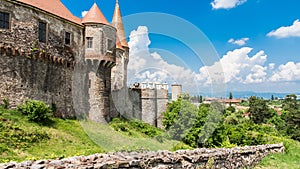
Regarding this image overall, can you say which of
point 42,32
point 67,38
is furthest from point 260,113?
point 42,32

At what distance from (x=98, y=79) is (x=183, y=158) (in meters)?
18.0

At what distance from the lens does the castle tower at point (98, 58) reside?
77.4 ft

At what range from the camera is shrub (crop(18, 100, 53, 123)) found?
17625mm

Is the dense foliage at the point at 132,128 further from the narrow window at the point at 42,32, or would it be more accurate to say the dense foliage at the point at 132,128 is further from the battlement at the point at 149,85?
the narrow window at the point at 42,32

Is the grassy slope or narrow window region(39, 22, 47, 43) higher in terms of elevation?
narrow window region(39, 22, 47, 43)

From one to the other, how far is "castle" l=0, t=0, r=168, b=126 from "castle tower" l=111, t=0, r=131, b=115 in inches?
9.5

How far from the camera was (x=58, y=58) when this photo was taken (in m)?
21.7

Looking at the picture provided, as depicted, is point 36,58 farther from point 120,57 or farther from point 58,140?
point 120,57

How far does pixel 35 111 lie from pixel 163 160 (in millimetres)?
13395

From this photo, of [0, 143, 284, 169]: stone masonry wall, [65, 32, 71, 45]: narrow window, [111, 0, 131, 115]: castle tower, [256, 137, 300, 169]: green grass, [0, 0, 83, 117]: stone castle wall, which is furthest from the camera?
[111, 0, 131, 115]: castle tower

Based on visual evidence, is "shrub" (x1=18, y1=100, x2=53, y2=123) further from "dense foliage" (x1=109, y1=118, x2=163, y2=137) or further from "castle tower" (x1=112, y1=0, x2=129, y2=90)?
"castle tower" (x1=112, y1=0, x2=129, y2=90)

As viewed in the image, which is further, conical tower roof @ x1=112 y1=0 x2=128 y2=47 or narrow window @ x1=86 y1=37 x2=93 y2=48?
conical tower roof @ x1=112 y1=0 x2=128 y2=47

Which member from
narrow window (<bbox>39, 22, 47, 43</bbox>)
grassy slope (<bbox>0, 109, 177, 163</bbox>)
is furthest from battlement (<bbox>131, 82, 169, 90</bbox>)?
narrow window (<bbox>39, 22, 47, 43</bbox>)

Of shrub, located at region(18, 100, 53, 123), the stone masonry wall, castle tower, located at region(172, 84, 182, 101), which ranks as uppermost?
castle tower, located at region(172, 84, 182, 101)
